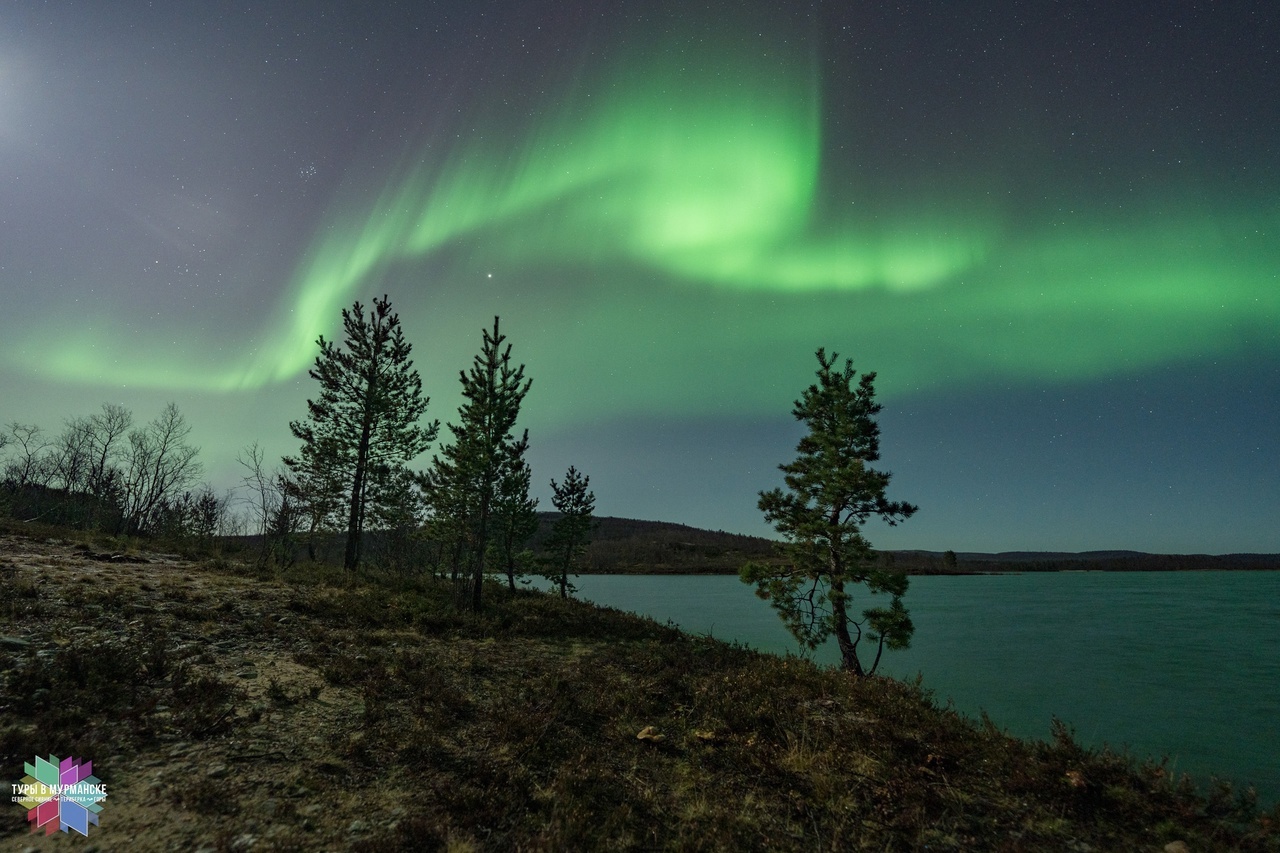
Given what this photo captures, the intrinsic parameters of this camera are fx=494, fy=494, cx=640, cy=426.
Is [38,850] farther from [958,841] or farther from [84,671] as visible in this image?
[958,841]

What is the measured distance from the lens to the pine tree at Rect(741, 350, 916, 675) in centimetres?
1698

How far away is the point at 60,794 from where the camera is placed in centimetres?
579

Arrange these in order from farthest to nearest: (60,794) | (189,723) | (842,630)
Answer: (842,630) → (189,723) → (60,794)

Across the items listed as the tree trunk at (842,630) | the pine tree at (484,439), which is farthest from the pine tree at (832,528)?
the pine tree at (484,439)

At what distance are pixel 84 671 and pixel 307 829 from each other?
6419mm

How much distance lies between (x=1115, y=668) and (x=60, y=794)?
1760 inches

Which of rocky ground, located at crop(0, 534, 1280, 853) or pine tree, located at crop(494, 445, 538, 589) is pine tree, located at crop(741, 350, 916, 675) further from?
pine tree, located at crop(494, 445, 538, 589)

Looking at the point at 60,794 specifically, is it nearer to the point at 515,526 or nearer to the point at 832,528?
the point at 832,528

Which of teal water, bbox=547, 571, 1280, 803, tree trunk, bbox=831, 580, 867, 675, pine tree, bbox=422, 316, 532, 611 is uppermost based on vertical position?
pine tree, bbox=422, 316, 532, 611

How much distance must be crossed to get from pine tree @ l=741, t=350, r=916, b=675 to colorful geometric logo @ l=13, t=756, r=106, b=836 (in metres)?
16.5

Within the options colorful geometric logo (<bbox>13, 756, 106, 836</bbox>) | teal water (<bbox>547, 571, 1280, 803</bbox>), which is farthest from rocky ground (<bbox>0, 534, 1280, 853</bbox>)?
teal water (<bbox>547, 571, 1280, 803</bbox>)

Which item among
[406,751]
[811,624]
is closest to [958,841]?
[406,751]

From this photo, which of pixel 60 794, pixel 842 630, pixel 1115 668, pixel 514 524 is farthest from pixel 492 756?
pixel 1115 668

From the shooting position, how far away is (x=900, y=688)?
550 inches
